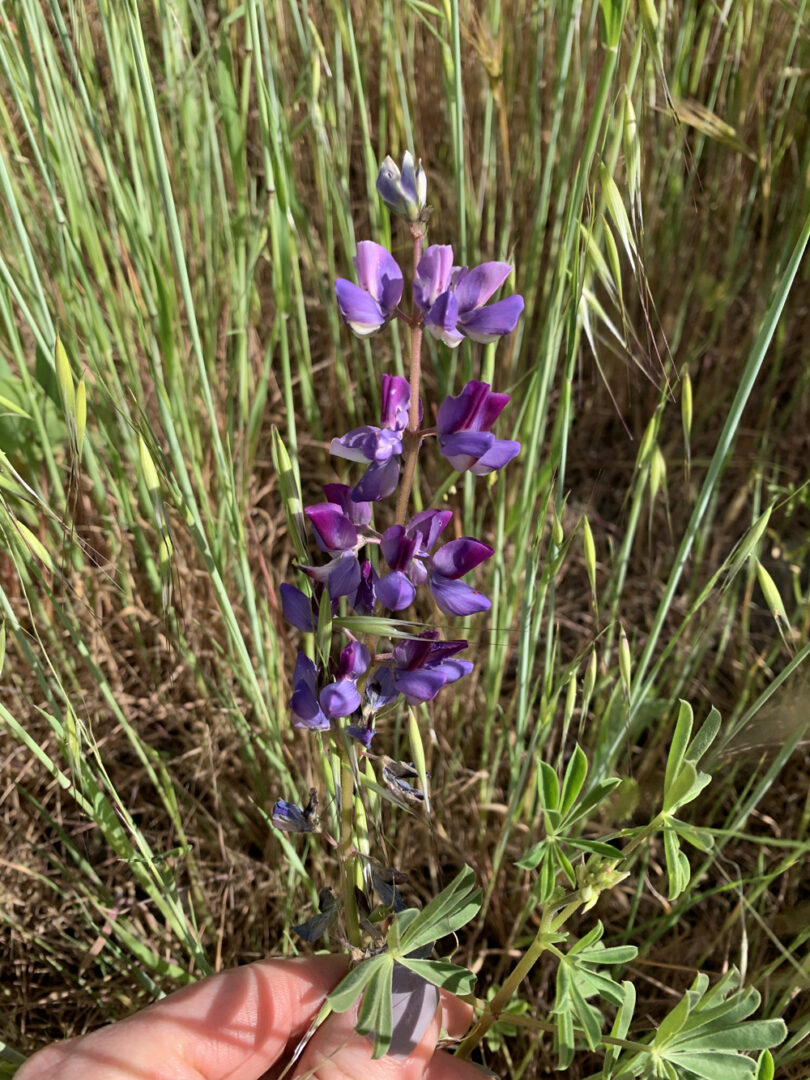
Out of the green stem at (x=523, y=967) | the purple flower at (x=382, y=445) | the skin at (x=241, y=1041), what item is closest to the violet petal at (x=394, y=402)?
the purple flower at (x=382, y=445)

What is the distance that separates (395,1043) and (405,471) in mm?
430

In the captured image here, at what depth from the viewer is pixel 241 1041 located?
0.74 metres

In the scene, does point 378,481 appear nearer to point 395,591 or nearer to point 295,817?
point 395,591

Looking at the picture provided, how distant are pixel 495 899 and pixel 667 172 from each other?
1.09 m

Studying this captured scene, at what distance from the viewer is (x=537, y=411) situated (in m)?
0.86

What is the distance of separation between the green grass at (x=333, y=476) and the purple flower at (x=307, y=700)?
0.13 m

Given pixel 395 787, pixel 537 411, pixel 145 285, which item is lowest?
pixel 395 787

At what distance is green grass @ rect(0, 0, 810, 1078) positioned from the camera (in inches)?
31.0

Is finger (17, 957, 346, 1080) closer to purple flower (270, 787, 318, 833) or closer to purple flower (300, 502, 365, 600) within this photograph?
purple flower (270, 787, 318, 833)

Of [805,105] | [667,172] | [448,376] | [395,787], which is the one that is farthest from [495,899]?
[805,105]

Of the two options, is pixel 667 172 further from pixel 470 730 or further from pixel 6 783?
→ pixel 6 783

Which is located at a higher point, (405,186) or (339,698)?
(405,186)

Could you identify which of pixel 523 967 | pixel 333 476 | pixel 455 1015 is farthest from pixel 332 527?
pixel 333 476

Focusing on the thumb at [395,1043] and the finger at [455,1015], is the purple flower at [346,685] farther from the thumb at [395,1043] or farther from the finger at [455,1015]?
the finger at [455,1015]
